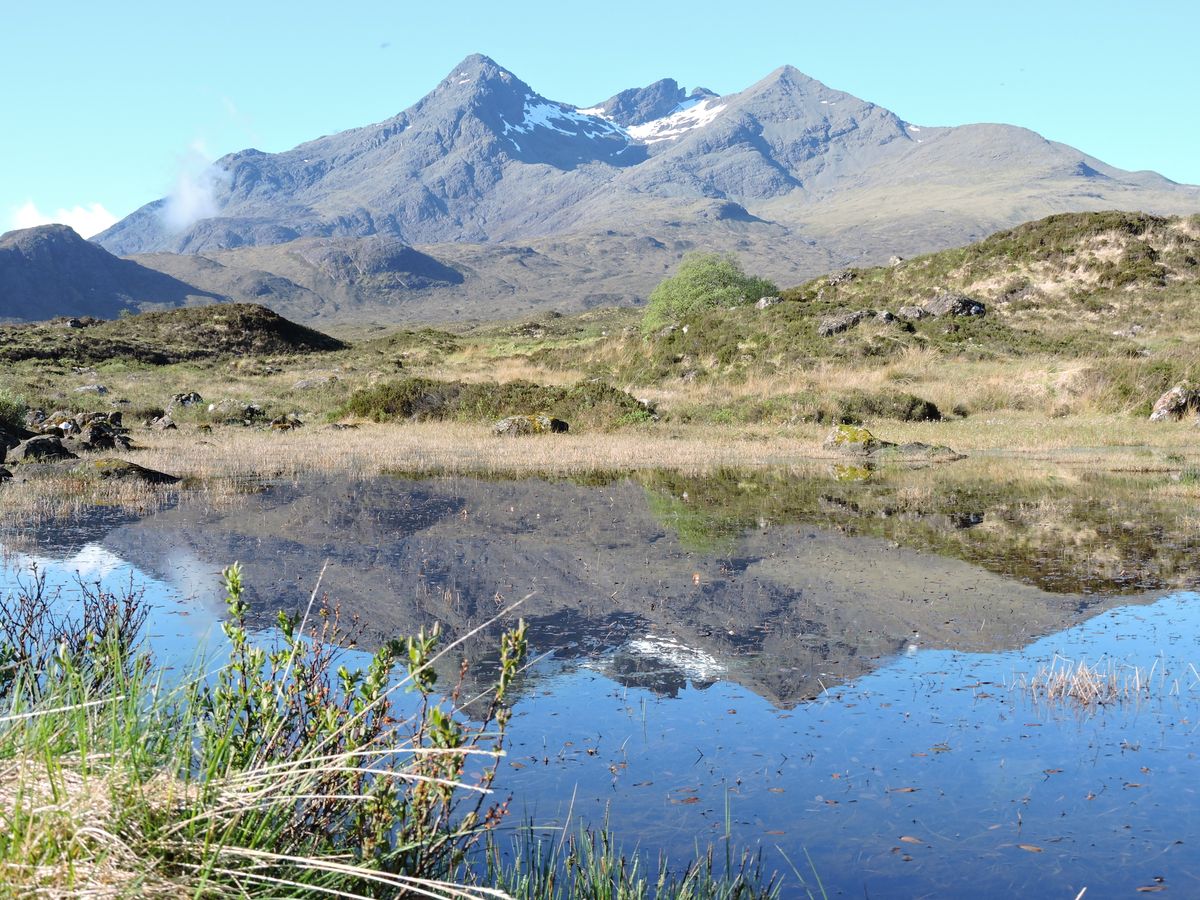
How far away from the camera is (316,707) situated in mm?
4996

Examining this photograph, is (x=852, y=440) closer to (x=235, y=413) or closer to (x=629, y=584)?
(x=629, y=584)

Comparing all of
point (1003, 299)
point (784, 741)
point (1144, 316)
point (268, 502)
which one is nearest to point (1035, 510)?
point (784, 741)

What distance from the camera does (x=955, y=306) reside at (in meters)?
46.4

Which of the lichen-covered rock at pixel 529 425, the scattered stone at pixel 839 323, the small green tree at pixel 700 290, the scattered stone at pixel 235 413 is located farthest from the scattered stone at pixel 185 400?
the small green tree at pixel 700 290

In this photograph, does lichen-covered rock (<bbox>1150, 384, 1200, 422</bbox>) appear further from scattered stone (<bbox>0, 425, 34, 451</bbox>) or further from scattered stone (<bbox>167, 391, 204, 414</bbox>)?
scattered stone (<bbox>167, 391, 204, 414</bbox>)

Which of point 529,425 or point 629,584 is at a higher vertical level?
point 529,425

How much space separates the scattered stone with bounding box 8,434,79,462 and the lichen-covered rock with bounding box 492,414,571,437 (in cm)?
1220

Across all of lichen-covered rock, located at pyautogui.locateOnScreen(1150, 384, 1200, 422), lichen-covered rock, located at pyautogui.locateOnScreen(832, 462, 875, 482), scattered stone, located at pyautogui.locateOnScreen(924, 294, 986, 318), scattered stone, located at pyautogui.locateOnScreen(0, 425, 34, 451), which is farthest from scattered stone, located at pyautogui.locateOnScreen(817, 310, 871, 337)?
scattered stone, located at pyautogui.locateOnScreen(0, 425, 34, 451)

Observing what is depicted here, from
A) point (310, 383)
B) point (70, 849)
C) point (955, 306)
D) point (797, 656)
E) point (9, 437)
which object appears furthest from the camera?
point (310, 383)

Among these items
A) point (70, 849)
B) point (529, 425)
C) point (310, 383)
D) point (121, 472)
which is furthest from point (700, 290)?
point (70, 849)

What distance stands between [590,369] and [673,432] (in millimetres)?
19811

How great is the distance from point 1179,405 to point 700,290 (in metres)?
44.5

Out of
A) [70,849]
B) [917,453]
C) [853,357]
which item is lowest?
[917,453]

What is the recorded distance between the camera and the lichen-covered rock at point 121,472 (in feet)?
69.7
